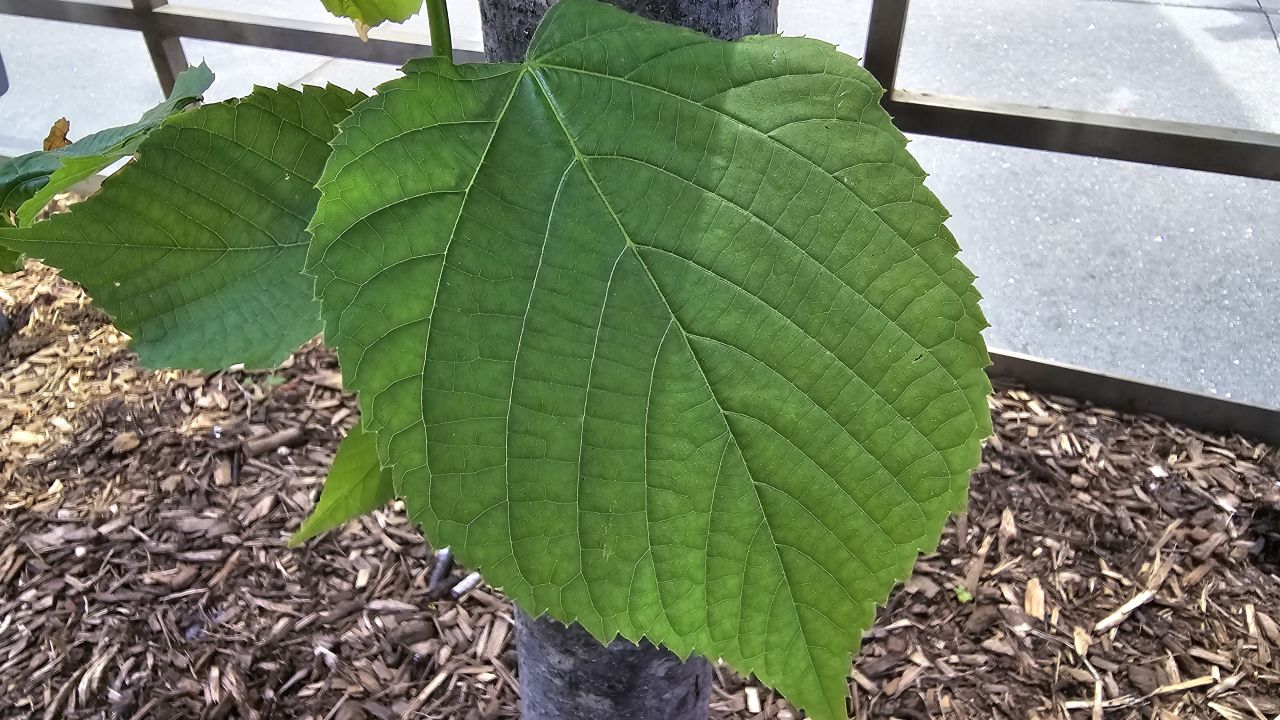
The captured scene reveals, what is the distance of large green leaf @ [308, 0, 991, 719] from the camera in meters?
0.38

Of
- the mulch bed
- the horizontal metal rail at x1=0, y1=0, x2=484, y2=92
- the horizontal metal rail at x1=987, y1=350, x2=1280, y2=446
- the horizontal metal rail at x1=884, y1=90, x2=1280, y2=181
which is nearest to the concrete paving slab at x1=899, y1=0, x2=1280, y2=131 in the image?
the horizontal metal rail at x1=884, y1=90, x2=1280, y2=181

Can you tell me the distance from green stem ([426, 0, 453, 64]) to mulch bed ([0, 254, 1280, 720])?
3.69 ft

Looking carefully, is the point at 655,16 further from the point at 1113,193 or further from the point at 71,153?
the point at 1113,193

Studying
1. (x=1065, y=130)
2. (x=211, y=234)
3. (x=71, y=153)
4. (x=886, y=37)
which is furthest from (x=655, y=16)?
(x=1065, y=130)

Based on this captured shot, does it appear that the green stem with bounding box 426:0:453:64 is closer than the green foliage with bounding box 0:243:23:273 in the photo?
Yes

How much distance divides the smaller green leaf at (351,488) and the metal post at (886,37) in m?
1.23

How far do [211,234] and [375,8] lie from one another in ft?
0.55

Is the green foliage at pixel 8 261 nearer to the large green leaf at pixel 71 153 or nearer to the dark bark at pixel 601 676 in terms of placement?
the large green leaf at pixel 71 153

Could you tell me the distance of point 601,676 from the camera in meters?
0.70

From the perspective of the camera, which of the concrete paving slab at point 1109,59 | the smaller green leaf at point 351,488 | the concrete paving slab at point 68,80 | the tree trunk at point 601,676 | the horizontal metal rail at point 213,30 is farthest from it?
the concrete paving slab at point 68,80

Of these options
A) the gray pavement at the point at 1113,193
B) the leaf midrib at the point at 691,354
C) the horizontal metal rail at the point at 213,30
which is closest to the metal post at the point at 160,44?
the horizontal metal rail at the point at 213,30

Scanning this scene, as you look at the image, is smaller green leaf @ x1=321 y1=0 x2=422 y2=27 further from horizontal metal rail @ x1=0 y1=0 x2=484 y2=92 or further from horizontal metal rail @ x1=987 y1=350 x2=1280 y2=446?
horizontal metal rail @ x1=987 y1=350 x2=1280 y2=446

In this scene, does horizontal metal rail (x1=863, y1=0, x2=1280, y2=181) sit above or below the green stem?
below

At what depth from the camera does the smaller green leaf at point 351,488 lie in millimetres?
499
